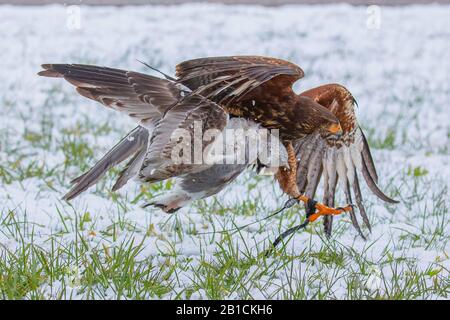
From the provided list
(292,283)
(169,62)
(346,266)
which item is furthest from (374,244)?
(169,62)

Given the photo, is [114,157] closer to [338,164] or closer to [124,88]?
[124,88]

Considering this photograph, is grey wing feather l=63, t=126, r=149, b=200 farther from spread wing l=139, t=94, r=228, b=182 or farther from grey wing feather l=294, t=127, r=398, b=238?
grey wing feather l=294, t=127, r=398, b=238

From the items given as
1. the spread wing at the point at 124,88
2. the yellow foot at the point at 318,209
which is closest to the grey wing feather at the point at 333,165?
the yellow foot at the point at 318,209

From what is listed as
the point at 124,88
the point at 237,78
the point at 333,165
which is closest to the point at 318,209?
the point at 333,165

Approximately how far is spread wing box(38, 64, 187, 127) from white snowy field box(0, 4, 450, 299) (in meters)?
0.60

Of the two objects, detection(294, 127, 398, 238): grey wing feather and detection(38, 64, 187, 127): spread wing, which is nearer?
detection(38, 64, 187, 127): spread wing

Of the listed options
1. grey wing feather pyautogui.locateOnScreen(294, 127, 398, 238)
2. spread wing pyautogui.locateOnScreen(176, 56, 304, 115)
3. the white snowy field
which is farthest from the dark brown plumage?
the white snowy field

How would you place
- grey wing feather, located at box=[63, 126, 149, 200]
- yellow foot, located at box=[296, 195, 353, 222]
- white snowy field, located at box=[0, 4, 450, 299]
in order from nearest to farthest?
white snowy field, located at box=[0, 4, 450, 299] < yellow foot, located at box=[296, 195, 353, 222] < grey wing feather, located at box=[63, 126, 149, 200]

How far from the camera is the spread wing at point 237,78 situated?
2893 mm

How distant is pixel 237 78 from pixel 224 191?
6.77ft

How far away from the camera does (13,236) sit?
3561 mm

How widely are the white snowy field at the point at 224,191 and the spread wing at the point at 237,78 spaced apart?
72 centimetres

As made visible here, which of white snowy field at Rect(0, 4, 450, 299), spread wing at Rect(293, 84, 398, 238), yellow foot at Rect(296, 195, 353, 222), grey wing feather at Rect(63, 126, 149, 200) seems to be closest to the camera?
white snowy field at Rect(0, 4, 450, 299)

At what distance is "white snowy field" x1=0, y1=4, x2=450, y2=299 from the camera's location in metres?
3.02
